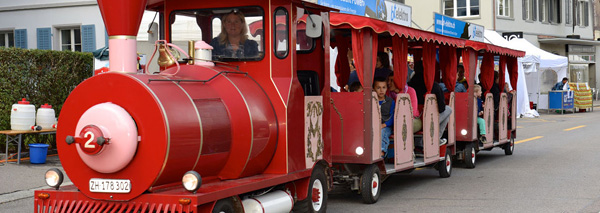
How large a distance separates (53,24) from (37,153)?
875 centimetres

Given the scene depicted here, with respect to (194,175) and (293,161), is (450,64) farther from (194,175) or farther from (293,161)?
(194,175)

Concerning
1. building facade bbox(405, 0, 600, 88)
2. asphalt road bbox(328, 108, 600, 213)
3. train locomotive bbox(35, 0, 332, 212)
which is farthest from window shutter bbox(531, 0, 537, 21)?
train locomotive bbox(35, 0, 332, 212)

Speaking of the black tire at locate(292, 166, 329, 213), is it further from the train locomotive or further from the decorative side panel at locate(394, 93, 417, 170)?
the decorative side panel at locate(394, 93, 417, 170)

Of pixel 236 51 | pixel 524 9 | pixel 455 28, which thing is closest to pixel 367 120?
pixel 236 51

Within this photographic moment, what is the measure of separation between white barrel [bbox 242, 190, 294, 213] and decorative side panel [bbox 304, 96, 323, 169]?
0.48 metres

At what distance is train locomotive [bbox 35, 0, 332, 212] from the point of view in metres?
5.72

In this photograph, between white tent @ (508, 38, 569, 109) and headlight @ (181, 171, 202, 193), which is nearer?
headlight @ (181, 171, 202, 193)

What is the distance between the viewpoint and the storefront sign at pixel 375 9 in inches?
605

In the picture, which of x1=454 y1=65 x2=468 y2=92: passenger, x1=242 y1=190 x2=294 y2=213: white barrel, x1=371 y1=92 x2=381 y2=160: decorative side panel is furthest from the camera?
x1=454 y1=65 x2=468 y2=92: passenger

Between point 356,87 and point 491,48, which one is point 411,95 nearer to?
point 356,87

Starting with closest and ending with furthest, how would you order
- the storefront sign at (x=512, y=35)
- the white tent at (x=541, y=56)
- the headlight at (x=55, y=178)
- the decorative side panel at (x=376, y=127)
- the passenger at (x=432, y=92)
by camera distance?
the headlight at (x=55, y=178) < the decorative side panel at (x=376, y=127) < the passenger at (x=432, y=92) < the white tent at (x=541, y=56) < the storefront sign at (x=512, y=35)

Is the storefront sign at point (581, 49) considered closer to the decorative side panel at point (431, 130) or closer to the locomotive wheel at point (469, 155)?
the locomotive wheel at point (469, 155)

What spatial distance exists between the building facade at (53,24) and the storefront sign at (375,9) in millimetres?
7005

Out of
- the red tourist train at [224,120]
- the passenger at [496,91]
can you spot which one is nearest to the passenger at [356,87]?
the red tourist train at [224,120]
